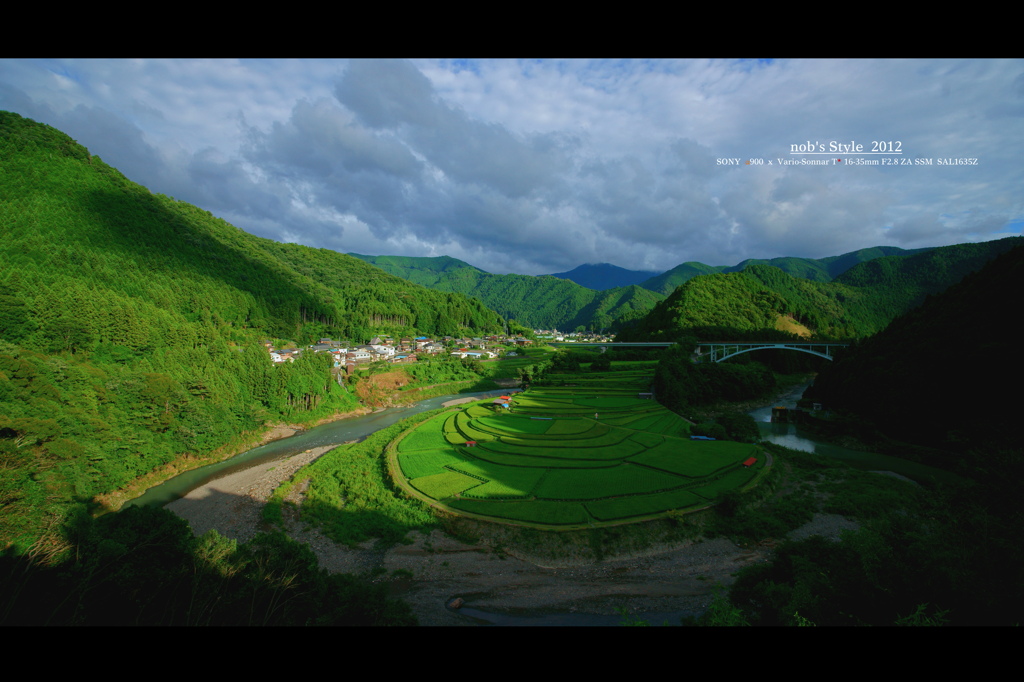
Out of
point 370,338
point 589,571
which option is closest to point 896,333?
point 589,571

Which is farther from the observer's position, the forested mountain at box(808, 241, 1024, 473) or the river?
the forested mountain at box(808, 241, 1024, 473)

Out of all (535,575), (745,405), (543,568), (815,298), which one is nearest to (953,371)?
(745,405)

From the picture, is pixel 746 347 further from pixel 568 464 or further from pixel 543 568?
pixel 543 568

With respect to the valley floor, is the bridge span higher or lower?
higher

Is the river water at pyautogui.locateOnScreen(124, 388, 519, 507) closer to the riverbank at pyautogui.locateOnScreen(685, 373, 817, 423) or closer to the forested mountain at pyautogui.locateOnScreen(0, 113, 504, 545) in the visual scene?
the forested mountain at pyautogui.locateOnScreen(0, 113, 504, 545)

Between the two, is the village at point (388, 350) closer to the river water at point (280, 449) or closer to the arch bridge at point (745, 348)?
the river water at point (280, 449)

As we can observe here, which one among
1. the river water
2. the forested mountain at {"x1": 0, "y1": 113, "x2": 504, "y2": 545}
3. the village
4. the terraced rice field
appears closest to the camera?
the terraced rice field

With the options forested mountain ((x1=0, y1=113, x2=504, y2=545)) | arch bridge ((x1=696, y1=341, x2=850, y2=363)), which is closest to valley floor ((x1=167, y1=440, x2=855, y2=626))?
forested mountain ((x1=0, y1=113, x2=504, y2=545))
